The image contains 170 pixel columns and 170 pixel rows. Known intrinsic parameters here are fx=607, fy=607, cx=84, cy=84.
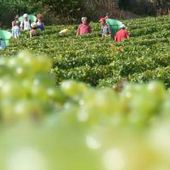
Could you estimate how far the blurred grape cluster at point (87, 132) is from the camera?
852 millimetres

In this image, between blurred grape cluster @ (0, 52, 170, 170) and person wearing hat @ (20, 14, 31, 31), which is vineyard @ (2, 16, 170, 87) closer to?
person wearing hat @ (20, 14, 31, 31)

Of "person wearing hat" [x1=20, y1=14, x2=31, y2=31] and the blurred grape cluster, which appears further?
"person wearing hat" [x1=20, y1=14, x2=31, y2=31]

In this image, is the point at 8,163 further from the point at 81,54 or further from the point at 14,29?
the point at 14,29

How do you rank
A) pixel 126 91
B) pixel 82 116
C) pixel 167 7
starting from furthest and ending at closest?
1. pixel 167 7
2. pixel 126 91
3. pixel 82 116

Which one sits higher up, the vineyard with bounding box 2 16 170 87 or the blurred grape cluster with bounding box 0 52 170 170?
the blurred grape cluster with bounding box 0 52 170 170

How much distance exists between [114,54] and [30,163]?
48.2ft

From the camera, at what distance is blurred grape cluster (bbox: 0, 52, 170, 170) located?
2.79 feet

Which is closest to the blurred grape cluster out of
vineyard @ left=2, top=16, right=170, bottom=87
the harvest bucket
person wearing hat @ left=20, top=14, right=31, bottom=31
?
vineyard @ left=2, top=16, right=170, bottom=87

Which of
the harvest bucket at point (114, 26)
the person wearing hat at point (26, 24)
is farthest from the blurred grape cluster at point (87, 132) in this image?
the person wearing hat at point (26, 24)

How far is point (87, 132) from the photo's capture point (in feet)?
3.17

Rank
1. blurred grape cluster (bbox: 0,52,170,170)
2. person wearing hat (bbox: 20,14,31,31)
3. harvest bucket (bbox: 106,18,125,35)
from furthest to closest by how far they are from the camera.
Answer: person wearing hat (bbox: 20,14,31,31)
harvest bucket (bbox: 106,18,125,35)
blurred grape cluster (bbox: 0,52,170,170)

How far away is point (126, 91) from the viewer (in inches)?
52.9

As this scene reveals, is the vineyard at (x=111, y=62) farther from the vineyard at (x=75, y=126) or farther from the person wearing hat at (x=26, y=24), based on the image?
the vineyard at (x=75, y=126)

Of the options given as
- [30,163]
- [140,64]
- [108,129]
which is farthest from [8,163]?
[140,64]
